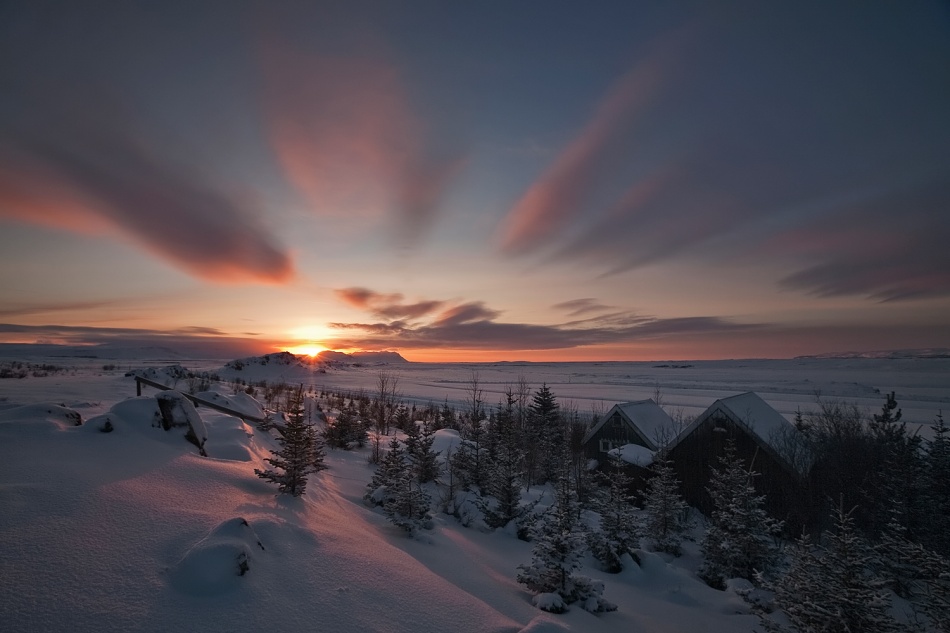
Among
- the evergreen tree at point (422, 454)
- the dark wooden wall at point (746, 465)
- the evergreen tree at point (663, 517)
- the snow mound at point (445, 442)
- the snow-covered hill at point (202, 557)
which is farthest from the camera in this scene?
the snow mound at point (445, 442)

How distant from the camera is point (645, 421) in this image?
26.9 metres

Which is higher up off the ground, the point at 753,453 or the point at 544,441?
the point at 753,453

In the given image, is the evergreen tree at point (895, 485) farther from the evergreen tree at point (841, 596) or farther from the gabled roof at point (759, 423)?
the evergreen tree at point (841, 596)

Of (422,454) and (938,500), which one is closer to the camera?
(422,454)

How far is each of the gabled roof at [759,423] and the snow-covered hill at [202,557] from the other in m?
13.3

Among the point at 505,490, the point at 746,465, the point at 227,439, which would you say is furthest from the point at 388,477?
the point at 746,465

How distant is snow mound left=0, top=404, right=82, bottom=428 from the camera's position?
8191 mm

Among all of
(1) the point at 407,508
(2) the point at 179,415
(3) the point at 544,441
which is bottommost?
(3) the point at 544,441

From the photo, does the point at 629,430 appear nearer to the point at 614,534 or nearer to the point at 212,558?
the point at 614,534

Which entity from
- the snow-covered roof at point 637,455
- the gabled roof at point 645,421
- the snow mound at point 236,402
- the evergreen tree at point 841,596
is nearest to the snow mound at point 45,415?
the snow mound at point 236,402

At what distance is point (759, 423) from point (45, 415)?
2790 cm

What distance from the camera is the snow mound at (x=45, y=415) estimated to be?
8.19m

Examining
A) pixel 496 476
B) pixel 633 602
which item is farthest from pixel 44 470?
pixel 633 602

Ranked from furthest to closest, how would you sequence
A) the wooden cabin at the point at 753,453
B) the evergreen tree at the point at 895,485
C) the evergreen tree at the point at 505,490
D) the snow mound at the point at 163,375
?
1. the snow mound at the point at 163,375
2. the wooden cabin at the point at 753,453
3. the evergreen tree at the point at 895,485
4. the evergreen tree at the point at 505,490
